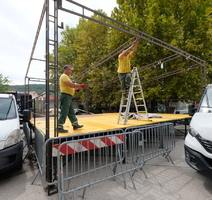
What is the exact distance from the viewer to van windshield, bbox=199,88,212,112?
13.0 ft

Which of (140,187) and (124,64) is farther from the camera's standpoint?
(124,64)

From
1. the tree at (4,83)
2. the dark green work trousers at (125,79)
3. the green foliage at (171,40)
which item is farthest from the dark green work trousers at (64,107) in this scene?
the tree at (4,83)

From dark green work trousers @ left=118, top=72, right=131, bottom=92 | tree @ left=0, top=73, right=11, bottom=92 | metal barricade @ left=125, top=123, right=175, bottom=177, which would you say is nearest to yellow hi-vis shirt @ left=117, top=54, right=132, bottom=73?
dark green work trousers @ left=118, top=72, right=131, bottom=92

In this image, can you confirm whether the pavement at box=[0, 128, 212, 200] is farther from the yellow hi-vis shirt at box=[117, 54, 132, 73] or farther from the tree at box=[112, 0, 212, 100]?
the tree at box=[112, 0, 212, 100]

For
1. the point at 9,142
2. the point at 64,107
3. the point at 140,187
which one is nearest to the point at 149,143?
the point at 140,187

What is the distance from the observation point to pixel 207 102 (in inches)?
163

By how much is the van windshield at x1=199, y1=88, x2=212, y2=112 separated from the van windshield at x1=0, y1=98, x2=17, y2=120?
16.5ft

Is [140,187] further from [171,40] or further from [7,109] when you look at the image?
[171,40]

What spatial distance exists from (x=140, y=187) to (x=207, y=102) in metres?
2.80

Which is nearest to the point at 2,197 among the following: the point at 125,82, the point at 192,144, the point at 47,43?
the point at 47,43

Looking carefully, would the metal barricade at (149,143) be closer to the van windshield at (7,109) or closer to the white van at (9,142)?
the white van at (9,142)

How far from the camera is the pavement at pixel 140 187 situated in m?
2.81

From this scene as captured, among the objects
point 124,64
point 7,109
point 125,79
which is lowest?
point 7,109

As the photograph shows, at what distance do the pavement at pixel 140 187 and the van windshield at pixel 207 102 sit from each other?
158 centimetres
